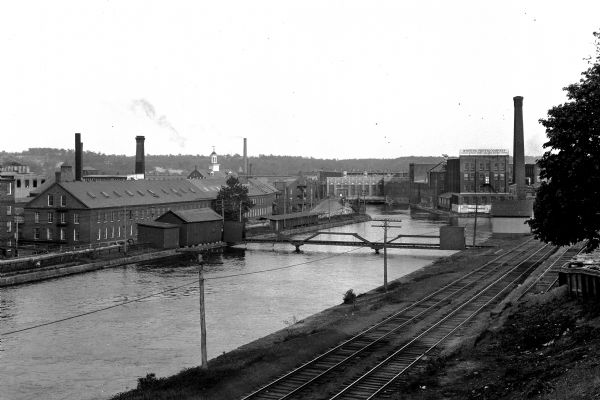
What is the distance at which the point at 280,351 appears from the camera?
1002 inches

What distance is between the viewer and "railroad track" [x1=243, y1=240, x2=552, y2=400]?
20556 millimetres

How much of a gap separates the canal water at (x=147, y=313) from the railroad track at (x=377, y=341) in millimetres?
5191

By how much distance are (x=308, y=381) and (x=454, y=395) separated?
14.4ft

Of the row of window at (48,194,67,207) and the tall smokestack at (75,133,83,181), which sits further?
the tall smokestack at (75,133,83,181)

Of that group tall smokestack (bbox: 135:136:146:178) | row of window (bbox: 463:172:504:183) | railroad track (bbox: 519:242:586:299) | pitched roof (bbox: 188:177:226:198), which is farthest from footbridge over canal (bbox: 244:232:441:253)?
row of window (bbox: 463:172:504:183)

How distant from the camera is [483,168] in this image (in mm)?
119438

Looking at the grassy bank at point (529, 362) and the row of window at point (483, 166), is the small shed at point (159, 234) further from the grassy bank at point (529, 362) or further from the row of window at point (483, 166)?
the row of window at point (483, 166)

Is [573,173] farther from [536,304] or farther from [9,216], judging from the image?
[9,216]

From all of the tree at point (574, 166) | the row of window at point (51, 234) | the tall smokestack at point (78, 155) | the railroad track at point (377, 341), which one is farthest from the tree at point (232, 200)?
the tree at point (574, 166)

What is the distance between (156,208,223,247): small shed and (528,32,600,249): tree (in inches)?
1704

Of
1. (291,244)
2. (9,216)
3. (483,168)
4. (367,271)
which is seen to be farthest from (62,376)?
(483,168)

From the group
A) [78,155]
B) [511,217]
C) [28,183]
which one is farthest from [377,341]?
[28,183]

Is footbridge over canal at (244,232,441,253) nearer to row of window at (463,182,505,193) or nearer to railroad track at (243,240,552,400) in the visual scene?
railroad track at (243,240,552,400)

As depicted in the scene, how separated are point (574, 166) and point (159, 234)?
4391 centimetres
